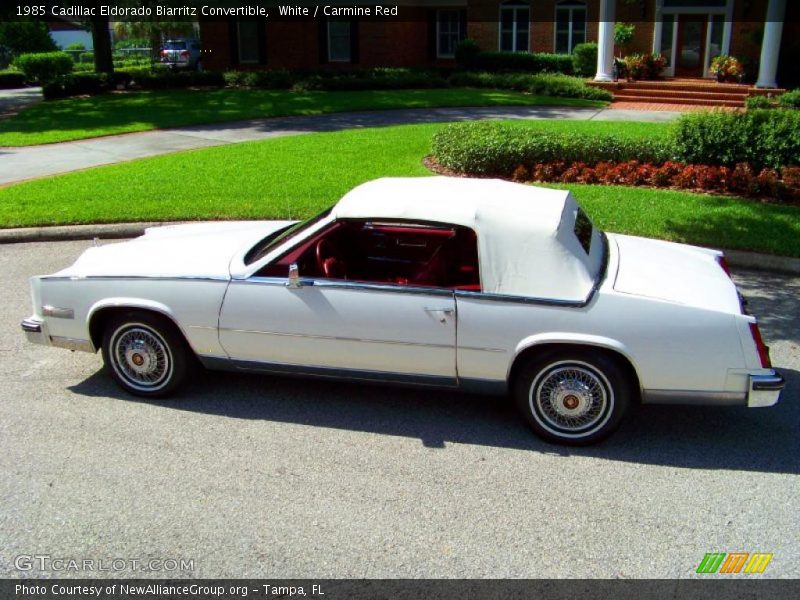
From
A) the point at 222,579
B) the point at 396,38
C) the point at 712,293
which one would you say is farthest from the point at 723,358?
the point at 396,38

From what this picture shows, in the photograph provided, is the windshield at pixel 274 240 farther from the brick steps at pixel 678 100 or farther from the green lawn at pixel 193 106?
the brick steps at pixel 678 100

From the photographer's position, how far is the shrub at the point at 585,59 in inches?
1046

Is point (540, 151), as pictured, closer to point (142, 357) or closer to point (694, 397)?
point (694, 397)

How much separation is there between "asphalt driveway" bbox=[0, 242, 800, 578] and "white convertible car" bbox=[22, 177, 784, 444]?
343mm

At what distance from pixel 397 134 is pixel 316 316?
1163 centimetres

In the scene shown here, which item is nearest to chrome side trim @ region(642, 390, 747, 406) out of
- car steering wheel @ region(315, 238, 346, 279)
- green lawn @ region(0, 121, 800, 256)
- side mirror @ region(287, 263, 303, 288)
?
car steering wheel @ region(315, 238, 346, 279)

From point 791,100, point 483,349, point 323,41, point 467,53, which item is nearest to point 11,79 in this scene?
point 323,41

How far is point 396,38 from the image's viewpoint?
3131cm

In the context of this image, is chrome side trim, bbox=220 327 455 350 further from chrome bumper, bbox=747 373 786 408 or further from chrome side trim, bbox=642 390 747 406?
chrome bumper, bbox=747 373 786 408

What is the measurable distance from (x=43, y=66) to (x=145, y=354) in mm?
32827

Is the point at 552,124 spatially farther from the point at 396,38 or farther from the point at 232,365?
the point at 396,38

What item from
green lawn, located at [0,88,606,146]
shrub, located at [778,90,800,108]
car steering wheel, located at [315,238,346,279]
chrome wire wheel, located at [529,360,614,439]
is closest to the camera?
chrome wire wheel, located at [529,360,614,439]

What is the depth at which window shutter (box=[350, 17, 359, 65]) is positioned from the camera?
31.1m

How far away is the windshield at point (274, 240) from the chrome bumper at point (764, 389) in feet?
9.38
